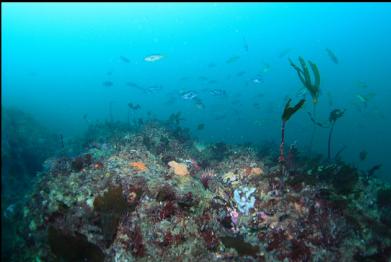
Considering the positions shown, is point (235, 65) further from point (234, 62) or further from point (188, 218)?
point (188, 218)

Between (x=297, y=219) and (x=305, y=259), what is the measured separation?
2.12 feet

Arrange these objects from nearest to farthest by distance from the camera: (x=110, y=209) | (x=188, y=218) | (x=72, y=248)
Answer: (x=72, y=248)
(x=110, y=209)
(x=188, y=218)

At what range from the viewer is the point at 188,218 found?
5090 millimetres

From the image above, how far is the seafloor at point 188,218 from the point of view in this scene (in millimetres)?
4711

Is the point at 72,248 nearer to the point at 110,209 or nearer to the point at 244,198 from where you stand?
the point at 110,209

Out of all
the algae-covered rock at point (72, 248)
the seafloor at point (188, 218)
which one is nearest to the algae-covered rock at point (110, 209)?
the seafloor at point (188, 218)

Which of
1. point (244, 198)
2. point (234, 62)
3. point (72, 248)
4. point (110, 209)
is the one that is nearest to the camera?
point (72, 248)

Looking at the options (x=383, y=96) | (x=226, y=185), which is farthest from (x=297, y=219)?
(x=383, y=96)

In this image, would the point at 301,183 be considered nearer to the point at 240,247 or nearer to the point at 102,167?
the point at 240,247

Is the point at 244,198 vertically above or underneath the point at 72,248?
underneath

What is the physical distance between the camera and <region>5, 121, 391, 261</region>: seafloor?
471 cm

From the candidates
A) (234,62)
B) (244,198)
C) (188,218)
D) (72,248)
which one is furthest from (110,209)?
(234,62)

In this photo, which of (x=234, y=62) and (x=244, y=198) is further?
(x=234, y=62)

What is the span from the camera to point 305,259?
4781 millimetres
